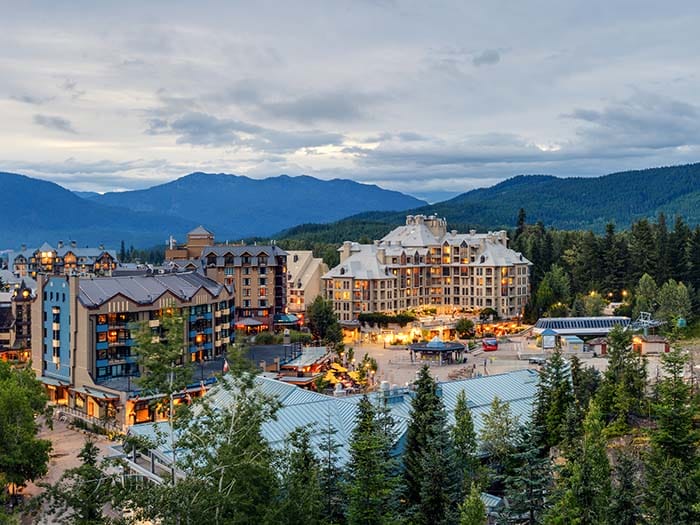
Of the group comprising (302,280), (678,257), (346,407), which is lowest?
(346,407)

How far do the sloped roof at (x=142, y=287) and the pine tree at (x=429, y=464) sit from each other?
4007 cm

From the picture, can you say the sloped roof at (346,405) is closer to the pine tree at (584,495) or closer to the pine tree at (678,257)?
the pine tree at (584,495)

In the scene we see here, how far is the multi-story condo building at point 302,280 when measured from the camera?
10838 cm

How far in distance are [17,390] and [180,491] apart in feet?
93.9

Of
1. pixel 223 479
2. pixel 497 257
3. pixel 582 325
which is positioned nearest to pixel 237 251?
pixel 497 257

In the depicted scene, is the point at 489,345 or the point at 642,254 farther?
the point at 642,254

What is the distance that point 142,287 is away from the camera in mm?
73875

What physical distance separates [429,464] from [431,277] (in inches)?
3030

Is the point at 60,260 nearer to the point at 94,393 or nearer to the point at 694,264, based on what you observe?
the point at 94,393

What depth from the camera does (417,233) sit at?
113625mm

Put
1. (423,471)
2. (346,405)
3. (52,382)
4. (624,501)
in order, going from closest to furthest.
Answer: (624,501) → (423,471) → (346,405) → (52,382)

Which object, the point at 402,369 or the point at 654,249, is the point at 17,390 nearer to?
the point at 402,369

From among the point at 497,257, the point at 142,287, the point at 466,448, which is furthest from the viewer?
the point at 497,257

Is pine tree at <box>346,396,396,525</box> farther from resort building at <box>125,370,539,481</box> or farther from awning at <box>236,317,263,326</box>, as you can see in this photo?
awning at <box>236,317,263,326</box>
